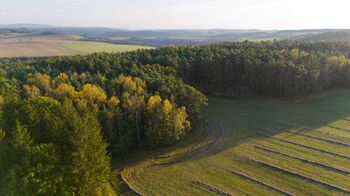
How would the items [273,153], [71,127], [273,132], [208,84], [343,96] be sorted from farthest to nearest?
[208,84], [343,96], [273,132], [273,153], [71,127]

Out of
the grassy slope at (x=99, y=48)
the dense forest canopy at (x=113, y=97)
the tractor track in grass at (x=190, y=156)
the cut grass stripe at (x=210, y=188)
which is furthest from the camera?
the grassy slope at (x=99, y=48)

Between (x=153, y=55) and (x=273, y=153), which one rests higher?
(x=153, y=55)

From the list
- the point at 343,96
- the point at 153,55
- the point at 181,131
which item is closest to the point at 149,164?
the point at 181,131

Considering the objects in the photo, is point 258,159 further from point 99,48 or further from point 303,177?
point 99,48

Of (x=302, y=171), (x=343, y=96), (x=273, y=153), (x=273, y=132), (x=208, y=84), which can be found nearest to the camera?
(x=302, y=171)

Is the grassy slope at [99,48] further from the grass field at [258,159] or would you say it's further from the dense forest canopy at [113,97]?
the grass field at [258,159]

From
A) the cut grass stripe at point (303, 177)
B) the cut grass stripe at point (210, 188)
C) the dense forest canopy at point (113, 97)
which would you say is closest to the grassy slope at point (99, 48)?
the dense forest canopy at point (113, 97)

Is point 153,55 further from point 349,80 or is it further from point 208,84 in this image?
point 349,80
